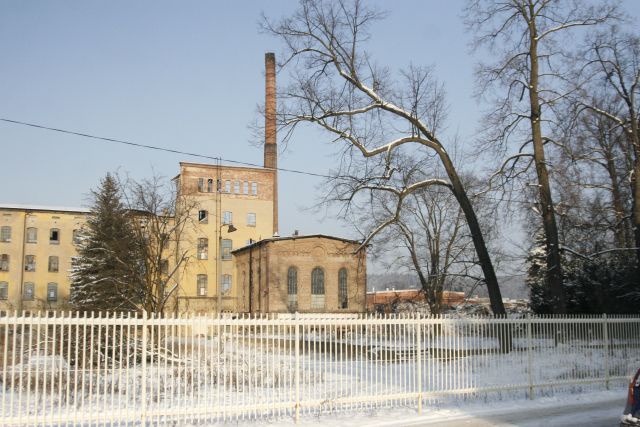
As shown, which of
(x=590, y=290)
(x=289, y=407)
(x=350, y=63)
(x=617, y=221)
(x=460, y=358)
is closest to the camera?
(x=289, y=407)

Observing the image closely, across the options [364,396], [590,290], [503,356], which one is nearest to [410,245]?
[590,290]

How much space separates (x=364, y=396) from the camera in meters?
12.2

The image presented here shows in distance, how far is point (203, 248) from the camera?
6931cm

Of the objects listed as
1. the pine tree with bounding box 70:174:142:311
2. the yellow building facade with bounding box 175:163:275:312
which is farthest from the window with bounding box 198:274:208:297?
the pine tree with bounding box 70:174:142:311

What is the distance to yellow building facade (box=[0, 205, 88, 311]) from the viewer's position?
208ft

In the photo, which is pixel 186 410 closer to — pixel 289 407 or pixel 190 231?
pixel 289 407

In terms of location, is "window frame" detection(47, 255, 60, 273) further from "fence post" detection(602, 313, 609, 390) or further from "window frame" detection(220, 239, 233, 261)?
"fence post" detection(602, 313, 609, 390)

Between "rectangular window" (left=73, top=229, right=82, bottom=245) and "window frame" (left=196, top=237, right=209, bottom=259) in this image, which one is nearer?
"rectangular window" (left=73, top=229, right=82, bottom=245)

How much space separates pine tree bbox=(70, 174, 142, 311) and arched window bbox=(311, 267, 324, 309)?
19.8 meters

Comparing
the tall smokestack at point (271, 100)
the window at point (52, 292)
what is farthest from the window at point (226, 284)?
the window at point (52, 292)

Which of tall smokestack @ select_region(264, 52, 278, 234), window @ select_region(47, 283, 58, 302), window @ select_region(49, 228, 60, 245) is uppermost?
tall smokestack @ select_region(264, 52, 278, 234)

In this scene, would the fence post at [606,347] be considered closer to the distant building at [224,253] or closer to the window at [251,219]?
the distant building at [224,253]

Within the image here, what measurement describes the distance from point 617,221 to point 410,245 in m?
15.2

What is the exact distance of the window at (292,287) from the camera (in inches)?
2282
